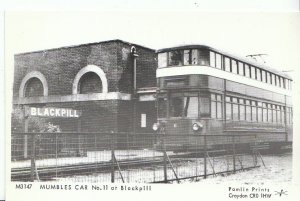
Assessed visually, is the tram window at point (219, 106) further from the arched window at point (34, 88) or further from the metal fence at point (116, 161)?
the arched window at point (34, 88)

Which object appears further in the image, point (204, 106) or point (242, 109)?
point (242, 109)

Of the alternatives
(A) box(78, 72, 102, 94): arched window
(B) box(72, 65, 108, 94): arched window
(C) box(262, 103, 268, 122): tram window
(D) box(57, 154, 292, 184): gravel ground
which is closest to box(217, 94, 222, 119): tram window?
(D) box(57, 154, 292, 184): gravel ground

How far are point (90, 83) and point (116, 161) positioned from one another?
377 centimetres

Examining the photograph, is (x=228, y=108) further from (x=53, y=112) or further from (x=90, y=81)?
(x=53, y=112)

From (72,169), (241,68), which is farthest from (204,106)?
(72,169)

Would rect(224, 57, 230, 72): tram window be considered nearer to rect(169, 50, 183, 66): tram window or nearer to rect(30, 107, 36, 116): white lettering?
rect(169, 50, 183, 66): tram window

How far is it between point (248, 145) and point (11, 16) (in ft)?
14.9

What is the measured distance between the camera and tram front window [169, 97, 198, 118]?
27.6 feet

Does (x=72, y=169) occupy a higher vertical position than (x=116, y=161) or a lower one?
lower

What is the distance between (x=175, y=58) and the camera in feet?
28.7

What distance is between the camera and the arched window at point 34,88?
8256 millimetres

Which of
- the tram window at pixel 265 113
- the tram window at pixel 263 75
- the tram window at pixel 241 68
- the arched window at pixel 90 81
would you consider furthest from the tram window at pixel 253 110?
the arched window at pixel 90 81

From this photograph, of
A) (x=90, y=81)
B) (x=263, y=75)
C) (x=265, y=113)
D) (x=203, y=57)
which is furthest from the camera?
(x=90, y=81)

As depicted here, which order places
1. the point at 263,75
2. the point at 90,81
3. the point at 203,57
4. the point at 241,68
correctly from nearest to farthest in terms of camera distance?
the point at 203,57
the point at 241,68
the point at 263,75
the point at 90,81
